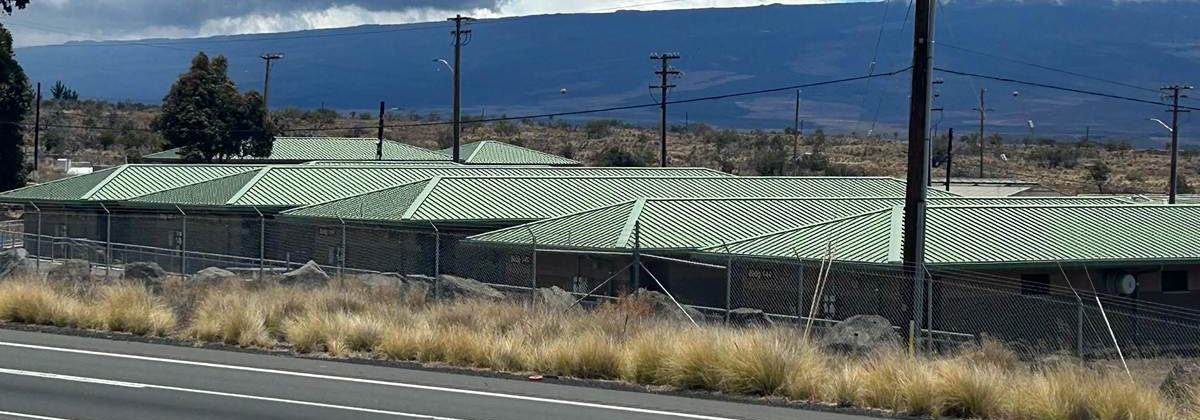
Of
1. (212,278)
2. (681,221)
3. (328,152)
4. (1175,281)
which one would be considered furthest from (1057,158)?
(212,278)

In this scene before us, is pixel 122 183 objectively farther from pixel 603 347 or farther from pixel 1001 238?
pixel 603 347

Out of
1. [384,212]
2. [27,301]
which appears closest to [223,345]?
[27,301]

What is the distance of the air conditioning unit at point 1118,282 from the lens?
30188 mm

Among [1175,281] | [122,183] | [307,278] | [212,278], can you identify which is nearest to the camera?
[307,278]

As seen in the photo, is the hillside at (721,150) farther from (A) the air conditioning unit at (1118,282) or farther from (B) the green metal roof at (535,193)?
(A) the air conditioning unit at (1118,282)

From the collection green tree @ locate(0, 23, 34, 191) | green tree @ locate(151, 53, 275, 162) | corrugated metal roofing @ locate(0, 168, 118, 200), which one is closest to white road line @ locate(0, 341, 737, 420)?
corrugated metal roofing @ locate(0, 168, 118, 200)

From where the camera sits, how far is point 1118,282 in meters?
30.5

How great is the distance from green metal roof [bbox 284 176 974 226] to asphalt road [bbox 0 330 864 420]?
1761 cm

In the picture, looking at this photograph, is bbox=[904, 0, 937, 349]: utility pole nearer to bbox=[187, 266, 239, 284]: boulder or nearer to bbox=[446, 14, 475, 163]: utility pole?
bbox=[187, 266, 239, 284]: boulder

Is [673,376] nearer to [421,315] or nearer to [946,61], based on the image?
[421,315]

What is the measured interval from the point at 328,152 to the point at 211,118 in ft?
20.8

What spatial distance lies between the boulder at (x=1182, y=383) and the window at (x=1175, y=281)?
590 inches

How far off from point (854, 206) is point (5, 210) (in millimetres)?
37763

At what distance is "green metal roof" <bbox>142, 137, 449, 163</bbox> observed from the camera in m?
72.8
